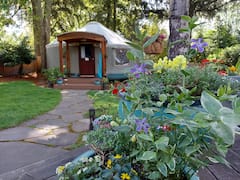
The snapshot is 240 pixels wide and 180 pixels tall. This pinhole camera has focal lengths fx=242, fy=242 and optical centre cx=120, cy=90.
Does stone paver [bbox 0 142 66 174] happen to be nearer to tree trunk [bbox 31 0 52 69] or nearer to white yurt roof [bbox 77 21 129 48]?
white yurt roof [bbox 77 21 129 48]

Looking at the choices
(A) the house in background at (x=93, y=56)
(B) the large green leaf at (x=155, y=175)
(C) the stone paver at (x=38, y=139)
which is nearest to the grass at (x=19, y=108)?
(C) the stone paver at (x=38, y=139)

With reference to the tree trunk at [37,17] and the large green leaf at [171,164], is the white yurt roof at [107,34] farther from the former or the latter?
the large green leaf at [171,164]

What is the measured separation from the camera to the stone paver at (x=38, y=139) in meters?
2.74

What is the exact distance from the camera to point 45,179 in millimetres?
1861

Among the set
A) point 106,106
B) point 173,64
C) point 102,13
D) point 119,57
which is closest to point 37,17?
point 119,57

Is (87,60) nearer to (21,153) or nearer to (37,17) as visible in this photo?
(37,17)

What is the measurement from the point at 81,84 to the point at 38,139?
20.0 ft

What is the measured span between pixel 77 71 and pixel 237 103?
1049 centimetres

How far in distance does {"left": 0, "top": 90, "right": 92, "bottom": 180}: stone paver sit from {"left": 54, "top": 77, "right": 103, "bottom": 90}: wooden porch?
400 centimetres

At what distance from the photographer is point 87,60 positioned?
428 inches

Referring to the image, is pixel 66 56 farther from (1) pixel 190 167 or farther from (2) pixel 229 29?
(1) pixel 190 167

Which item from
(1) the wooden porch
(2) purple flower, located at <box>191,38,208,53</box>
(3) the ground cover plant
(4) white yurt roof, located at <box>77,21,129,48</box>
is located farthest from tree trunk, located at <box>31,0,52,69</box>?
(2) purple flower, located at <box>191,38,208,53</box>

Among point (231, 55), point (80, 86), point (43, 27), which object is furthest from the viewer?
point (43, 27)

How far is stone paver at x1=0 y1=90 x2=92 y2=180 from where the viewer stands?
2736 millimetres
